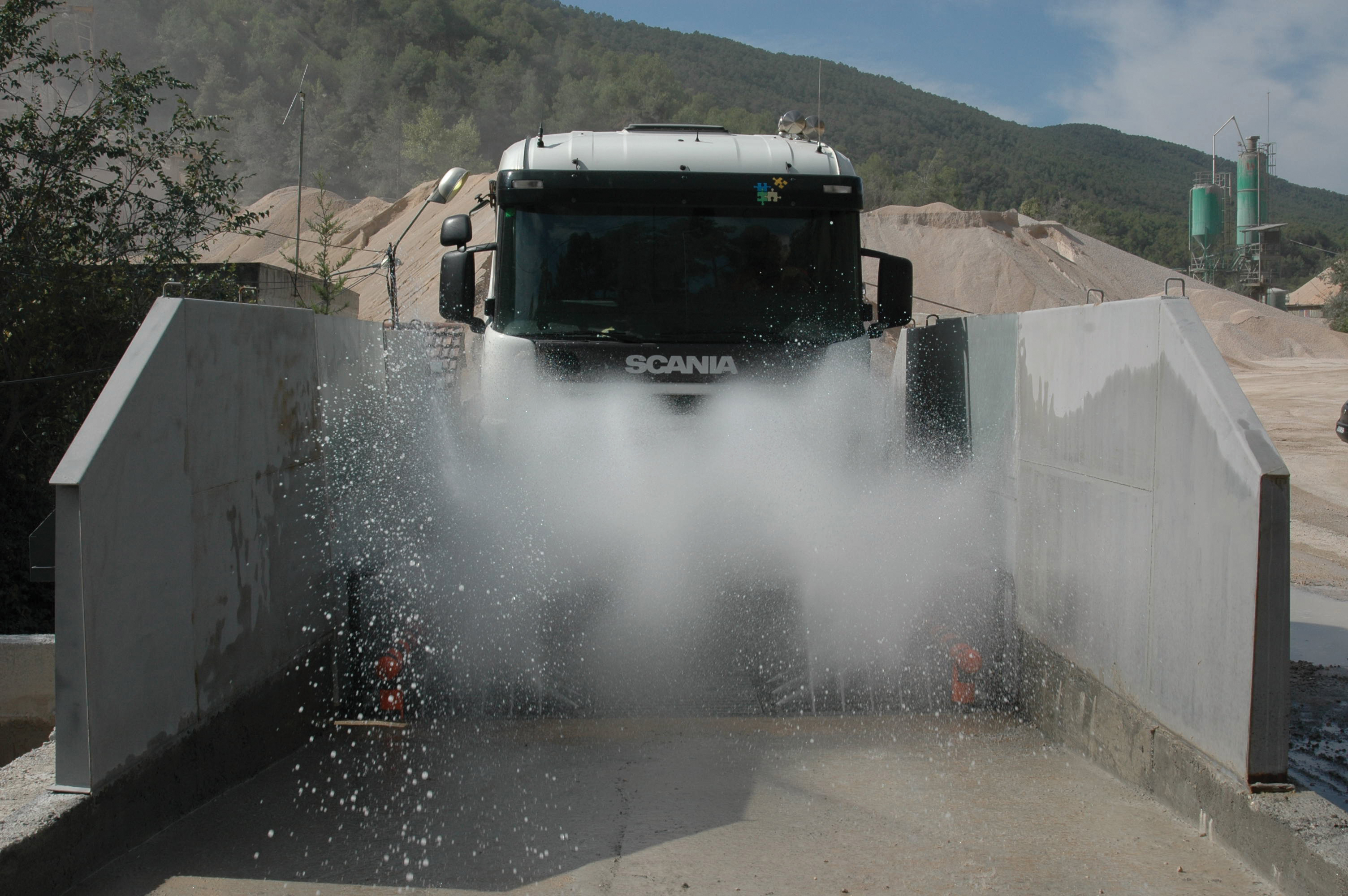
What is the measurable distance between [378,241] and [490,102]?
67.2 metres

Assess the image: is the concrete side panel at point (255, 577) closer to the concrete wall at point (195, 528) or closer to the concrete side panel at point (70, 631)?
the concrete wall at point (195, 528)

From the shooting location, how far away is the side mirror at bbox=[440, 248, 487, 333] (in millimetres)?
6836

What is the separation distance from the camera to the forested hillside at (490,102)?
108625mm

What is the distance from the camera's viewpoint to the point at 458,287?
685 centimetres

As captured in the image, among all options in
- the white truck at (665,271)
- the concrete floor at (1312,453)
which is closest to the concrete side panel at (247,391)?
the white truck at (665,271)

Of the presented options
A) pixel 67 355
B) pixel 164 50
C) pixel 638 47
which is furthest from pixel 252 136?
pixel 67 355

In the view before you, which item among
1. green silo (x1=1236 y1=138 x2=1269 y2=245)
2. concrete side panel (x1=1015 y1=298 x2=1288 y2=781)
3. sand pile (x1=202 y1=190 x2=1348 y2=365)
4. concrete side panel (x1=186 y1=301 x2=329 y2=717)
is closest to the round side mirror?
concrete side panel (x1=186 y1=301 x2=329 y2=717)

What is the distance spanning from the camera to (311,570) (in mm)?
5547

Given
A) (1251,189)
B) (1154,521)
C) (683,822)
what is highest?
(1251,189)

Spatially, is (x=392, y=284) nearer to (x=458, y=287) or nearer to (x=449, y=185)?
(x=449, y=185)

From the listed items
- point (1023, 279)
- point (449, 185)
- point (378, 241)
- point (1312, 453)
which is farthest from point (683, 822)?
point (378, 241)

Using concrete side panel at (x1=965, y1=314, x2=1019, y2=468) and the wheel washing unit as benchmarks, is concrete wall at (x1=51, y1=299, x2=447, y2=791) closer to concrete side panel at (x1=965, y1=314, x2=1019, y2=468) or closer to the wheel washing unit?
the wheel washing unit

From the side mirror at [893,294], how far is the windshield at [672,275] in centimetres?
41

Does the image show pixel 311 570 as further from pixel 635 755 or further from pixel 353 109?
pixel 353 109
